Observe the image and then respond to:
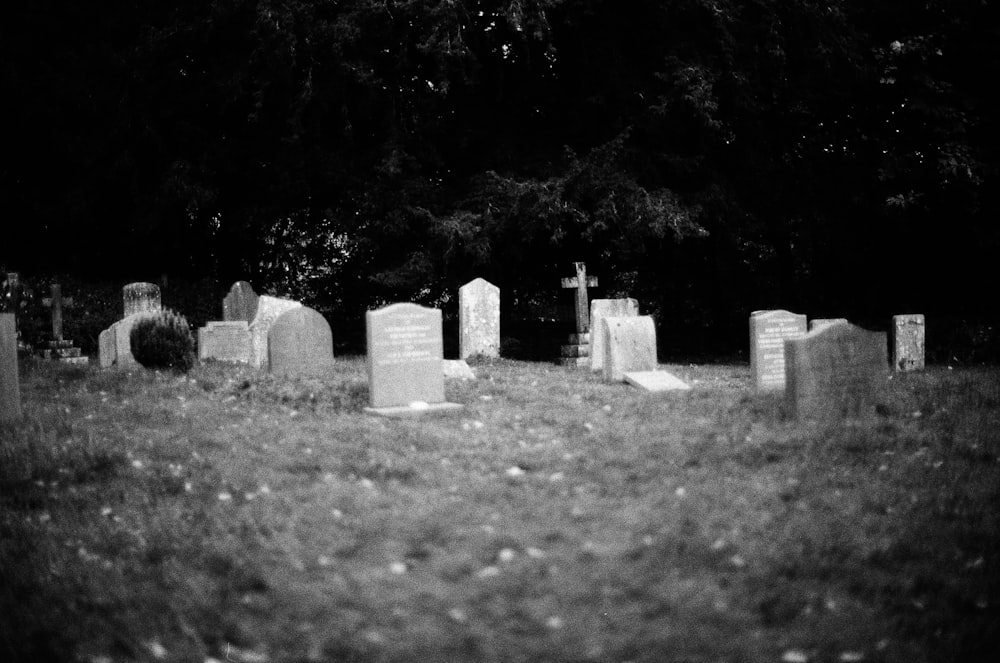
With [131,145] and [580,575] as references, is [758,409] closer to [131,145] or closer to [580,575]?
[580,575]

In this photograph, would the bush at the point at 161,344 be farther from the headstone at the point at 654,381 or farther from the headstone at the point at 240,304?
the headstone at the point at 654,381

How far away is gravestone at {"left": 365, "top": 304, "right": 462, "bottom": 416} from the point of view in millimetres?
9828

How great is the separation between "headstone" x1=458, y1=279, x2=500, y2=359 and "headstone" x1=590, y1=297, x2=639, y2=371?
2.01 metres

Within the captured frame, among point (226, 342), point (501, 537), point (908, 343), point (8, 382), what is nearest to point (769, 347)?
point (908, 343)

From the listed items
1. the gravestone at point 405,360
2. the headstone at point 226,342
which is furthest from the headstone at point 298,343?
the gravestone at point 405,360

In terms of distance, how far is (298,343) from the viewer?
41.1 ft

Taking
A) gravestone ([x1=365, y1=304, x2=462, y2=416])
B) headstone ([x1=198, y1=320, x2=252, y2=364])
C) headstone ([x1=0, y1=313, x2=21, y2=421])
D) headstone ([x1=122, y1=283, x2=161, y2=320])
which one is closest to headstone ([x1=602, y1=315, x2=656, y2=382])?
gravestone ([x1=365, y1=304, x2=462, y2=416])

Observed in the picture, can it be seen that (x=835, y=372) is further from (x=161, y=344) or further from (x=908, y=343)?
(x=161, y=344)

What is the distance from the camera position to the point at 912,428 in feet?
26.6

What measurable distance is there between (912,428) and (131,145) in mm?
18009

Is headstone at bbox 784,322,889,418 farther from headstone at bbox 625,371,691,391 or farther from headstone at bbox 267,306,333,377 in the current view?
headstone at bbox 267,306,333,377

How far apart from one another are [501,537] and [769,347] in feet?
24.1

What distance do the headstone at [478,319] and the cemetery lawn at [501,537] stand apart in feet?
24.1

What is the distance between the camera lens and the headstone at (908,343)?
1463 centimetres
